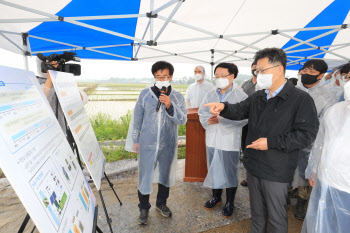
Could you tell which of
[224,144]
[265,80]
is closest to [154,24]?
[224,144]

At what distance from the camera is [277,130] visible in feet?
5.02

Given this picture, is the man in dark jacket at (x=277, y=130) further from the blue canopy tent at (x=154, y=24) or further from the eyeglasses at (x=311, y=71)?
the blue canopy tent at (x=154, y=24)

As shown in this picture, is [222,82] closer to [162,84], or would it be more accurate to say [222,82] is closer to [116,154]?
[162,84]

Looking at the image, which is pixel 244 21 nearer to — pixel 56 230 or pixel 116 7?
pixel 116 7

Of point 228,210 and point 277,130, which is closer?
point 277,130

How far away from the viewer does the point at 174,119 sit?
83.0 inches

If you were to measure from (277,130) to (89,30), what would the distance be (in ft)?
10.9

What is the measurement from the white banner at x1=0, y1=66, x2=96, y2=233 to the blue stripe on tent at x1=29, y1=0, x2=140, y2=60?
224 cm

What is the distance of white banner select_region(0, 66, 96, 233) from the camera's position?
63cm

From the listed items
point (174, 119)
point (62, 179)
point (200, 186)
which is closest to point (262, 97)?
point (174, 119)

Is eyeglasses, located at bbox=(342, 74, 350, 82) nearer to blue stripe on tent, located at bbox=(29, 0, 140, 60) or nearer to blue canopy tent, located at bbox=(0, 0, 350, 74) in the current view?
blue canopy tent, located at bbox=(0, 0, 350, 74)

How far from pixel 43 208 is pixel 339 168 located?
161 cm

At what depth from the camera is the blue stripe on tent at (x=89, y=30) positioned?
112 inches

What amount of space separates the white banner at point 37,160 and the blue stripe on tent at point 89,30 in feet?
7.36
